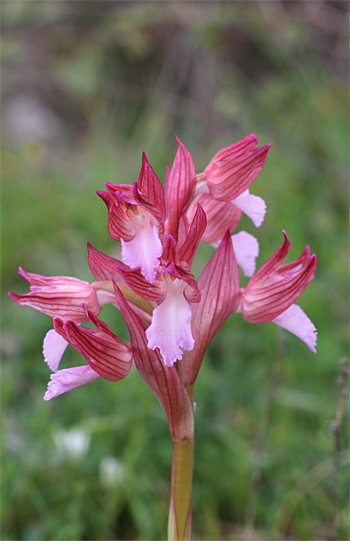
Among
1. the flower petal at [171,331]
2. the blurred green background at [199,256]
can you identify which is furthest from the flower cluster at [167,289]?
the blurred green background at [199,256]

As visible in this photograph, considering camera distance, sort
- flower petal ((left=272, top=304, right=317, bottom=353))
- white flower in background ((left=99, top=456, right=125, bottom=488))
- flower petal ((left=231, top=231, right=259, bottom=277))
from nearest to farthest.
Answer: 1. flower petal ((left=272, top=304, right=317, bottom=353))
2. flower petal ((left=231, top=231, right=259, bottom=277))
3. white flower in background ((left=99, top=456, right=125, bottom=488))

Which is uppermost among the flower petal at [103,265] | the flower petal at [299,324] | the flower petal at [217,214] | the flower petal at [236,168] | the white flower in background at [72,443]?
the flower petal at [236,168]

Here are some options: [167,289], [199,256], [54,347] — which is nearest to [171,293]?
[167,289]

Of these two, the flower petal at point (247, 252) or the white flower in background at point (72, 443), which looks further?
the white flower in background at point (72, 443)

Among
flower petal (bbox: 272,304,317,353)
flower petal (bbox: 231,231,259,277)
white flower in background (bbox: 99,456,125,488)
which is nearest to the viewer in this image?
flower petal (bbox: 272,304,317,353)

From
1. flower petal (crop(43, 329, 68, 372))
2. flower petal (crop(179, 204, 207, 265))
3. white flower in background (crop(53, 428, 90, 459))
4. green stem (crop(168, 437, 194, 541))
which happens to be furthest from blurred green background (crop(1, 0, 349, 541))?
flower petal (crop(179, 204, 207, 265))

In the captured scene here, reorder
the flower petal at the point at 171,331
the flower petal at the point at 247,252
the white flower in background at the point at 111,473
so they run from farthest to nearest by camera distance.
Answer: the white flower in background at the point at 111,473 < the flower petal at the point at 247,252 < the flower petal at the point at 171,331

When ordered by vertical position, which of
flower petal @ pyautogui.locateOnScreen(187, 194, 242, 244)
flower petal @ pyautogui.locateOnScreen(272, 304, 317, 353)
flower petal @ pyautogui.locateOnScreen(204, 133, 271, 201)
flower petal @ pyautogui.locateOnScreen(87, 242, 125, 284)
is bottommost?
flower petal @ pyautogui.locateOnScreen(272, 304, 317, 353)

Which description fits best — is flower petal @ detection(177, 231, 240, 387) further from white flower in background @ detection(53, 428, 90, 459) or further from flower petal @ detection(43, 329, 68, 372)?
white flower in background @ detection(53, 428, 90, 459)

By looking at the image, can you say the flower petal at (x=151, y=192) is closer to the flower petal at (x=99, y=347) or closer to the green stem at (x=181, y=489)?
the flower petal at (x=99, y=347)
